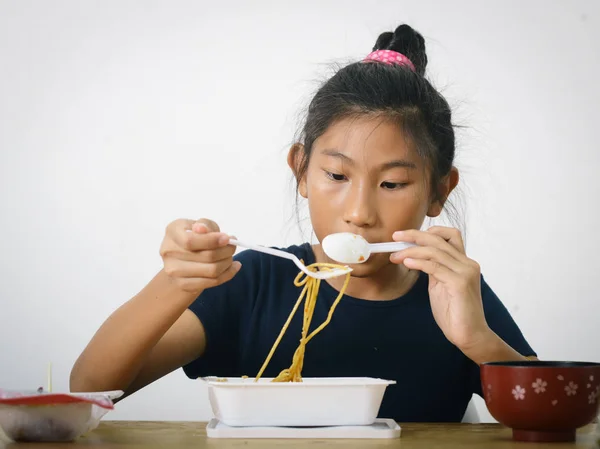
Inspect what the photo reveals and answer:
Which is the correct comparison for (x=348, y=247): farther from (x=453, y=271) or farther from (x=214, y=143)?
(x=214, y=143)

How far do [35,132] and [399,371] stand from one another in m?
1.68

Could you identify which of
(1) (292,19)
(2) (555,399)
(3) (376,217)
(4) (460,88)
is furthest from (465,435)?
(1) (292,19)

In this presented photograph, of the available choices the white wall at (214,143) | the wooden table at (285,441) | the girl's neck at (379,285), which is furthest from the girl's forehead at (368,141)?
the white wall at (214,143)

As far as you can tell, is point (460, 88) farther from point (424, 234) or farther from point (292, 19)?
point (424, 234)

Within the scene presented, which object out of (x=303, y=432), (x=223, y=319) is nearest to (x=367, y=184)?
(x=223, y=319)

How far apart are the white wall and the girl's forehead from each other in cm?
124

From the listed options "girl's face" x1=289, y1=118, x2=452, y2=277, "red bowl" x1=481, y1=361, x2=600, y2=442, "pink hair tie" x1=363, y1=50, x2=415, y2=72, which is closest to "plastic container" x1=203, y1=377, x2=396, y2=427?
"red bowl" x1=481, y1=361, x2=600, y2=442

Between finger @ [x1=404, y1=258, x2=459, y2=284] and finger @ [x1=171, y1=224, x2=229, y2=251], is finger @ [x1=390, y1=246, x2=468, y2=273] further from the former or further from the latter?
finger @ [x1=171, y1=224, x2=229, y2=251]

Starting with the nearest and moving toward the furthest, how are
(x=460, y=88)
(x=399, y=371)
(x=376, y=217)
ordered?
(x=376, y=217) → (x=399, y=371) → (x=460, y=88)

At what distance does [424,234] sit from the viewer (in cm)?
117

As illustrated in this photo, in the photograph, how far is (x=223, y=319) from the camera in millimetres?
1483

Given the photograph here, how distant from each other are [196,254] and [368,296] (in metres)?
0.52

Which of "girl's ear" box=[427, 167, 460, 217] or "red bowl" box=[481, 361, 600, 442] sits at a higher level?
"girl's ear" box=[427, 167, 460, 217]

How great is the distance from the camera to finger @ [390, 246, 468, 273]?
116 cm
